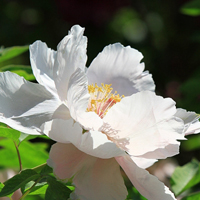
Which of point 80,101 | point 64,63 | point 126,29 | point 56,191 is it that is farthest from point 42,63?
point 126,29

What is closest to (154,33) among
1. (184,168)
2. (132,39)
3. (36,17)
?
(132,39)

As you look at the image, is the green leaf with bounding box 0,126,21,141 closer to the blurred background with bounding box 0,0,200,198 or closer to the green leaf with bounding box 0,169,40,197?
the green leaf with bounding box 0,169,40,197

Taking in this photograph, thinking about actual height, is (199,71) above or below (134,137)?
below

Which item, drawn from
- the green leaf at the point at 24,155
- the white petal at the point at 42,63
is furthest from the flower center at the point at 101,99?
the green leaf at the point at 24,155

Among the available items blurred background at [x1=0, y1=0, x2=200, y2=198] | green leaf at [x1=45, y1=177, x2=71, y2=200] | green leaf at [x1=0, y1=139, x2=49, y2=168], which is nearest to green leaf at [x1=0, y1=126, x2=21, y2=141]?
green leaf at [x1=45, y1=177, x2=71, y2=200]

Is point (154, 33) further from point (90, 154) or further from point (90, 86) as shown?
point (90, 154)

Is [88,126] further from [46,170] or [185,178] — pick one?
[185,178]
